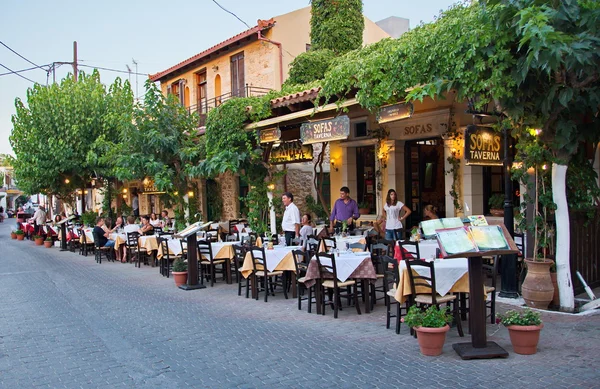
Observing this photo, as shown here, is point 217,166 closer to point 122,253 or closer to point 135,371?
point 122,253

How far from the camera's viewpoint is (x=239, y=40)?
1872 cm

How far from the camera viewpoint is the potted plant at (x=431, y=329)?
5.22m

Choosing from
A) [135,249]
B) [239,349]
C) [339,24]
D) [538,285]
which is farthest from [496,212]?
[135,249]

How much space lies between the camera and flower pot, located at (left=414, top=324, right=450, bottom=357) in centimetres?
520

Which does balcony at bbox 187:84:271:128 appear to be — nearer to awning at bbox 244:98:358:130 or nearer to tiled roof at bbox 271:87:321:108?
awning at bbox 244:98:358:130

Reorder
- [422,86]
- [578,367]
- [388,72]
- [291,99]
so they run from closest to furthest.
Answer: [578,367] → [422,86] → [388,72] → [291,99]

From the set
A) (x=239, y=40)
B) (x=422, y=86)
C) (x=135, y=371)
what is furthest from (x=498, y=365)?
(x=239, y=40)

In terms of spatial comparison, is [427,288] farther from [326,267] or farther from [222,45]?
[222,45]

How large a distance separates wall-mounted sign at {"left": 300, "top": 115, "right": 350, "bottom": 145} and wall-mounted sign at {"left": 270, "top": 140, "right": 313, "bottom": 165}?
6.78 ft

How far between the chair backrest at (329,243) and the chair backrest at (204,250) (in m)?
2.42

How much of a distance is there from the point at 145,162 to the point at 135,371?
1003cm

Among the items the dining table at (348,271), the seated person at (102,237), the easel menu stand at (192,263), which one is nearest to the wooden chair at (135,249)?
the seated person at (102,237)

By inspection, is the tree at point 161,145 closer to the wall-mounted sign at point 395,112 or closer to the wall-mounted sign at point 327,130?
the wall-mounted sign at point 327,130

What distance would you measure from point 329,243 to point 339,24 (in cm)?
930
